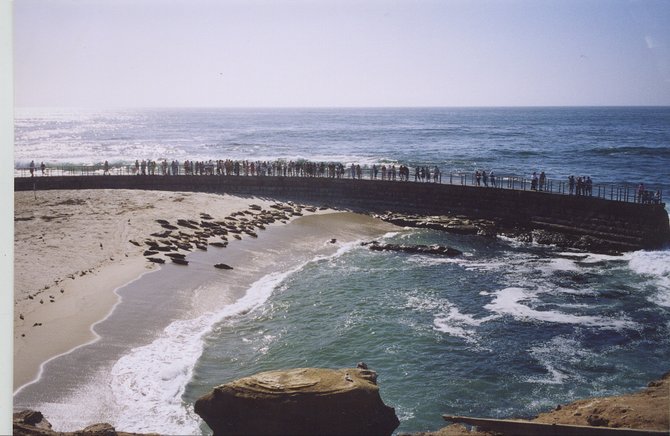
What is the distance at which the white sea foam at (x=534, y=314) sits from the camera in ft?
62.4

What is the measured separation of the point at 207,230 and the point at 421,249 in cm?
1132

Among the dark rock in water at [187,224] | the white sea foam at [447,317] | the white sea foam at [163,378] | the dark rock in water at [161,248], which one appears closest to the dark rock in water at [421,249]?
the white sea foam at [447,317]

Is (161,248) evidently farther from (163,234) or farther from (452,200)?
(452,200)

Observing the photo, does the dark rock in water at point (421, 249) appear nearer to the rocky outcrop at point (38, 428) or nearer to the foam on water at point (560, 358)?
the foam on water at point (560, 358)

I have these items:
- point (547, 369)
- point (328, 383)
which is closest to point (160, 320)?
point (328, 383)

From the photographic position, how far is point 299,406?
905cm

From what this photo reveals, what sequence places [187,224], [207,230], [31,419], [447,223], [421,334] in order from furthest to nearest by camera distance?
[447,223]
[187,224]
[207,230]
[421,334]
[31,419]

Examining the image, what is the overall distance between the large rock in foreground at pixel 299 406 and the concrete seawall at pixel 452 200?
24.7 meters

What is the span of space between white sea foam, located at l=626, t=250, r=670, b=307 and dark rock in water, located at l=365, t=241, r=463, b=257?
27.4 ft

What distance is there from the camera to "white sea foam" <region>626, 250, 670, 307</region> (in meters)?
21.8

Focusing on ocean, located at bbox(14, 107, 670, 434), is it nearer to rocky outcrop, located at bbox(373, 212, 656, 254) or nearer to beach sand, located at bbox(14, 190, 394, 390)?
beach sand, located at bbox(14, 190, 394, 390)

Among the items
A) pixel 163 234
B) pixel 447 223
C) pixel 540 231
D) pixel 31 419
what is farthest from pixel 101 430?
pixel 540 231

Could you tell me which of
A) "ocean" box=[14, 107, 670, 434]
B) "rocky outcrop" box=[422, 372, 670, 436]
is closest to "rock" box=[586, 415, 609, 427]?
"rocky outcrop" box=[422, 372, 670, 436]

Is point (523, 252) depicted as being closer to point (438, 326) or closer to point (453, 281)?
point (453, 281)
